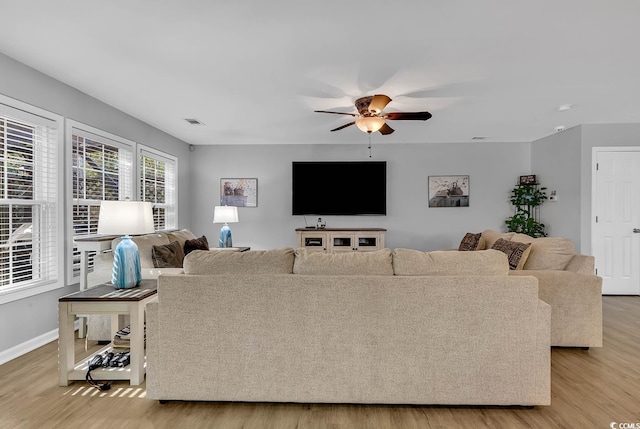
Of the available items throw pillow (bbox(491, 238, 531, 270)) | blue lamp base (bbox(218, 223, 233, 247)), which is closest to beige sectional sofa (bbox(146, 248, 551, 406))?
throw pillow (bbox(491, 238, 531, 270))

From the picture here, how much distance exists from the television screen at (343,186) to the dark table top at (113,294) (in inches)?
150

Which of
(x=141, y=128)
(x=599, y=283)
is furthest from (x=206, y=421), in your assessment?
(x=141, y=128)

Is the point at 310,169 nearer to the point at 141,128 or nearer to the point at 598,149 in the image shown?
the point at 141,128

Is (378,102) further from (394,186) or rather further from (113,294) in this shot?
(394,186)

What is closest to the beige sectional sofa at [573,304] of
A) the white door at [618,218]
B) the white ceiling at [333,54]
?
the white ceiling at [333,54]

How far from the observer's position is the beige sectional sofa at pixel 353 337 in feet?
6.19

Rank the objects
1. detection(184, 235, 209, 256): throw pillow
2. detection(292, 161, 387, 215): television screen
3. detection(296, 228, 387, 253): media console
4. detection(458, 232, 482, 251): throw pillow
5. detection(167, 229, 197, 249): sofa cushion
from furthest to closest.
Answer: detection(292, 161, 387, 215): television screen → detection(296, 228, 387, 253): media console → detection(458, 232, 482, 251): throw pillow → detection(167, 229, 197, 249): sofa cushion → detection(184, 235, 209, 256): throw pillow

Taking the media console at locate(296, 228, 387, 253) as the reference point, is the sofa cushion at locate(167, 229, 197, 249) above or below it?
above

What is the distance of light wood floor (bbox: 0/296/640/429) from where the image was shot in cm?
184

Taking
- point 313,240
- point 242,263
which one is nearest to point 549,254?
point 242,263

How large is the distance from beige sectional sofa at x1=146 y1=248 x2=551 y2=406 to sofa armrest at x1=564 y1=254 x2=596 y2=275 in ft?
4.48

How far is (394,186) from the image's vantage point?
607 centimetres

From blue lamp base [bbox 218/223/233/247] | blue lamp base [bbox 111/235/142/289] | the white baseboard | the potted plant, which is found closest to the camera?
blue lamp base [bbox 111/235/142/289]

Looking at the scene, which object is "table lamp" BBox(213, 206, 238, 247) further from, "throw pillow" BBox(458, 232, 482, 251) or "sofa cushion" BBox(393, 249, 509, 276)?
"sofa cushion" BBox(393, 249, 509, 276)
